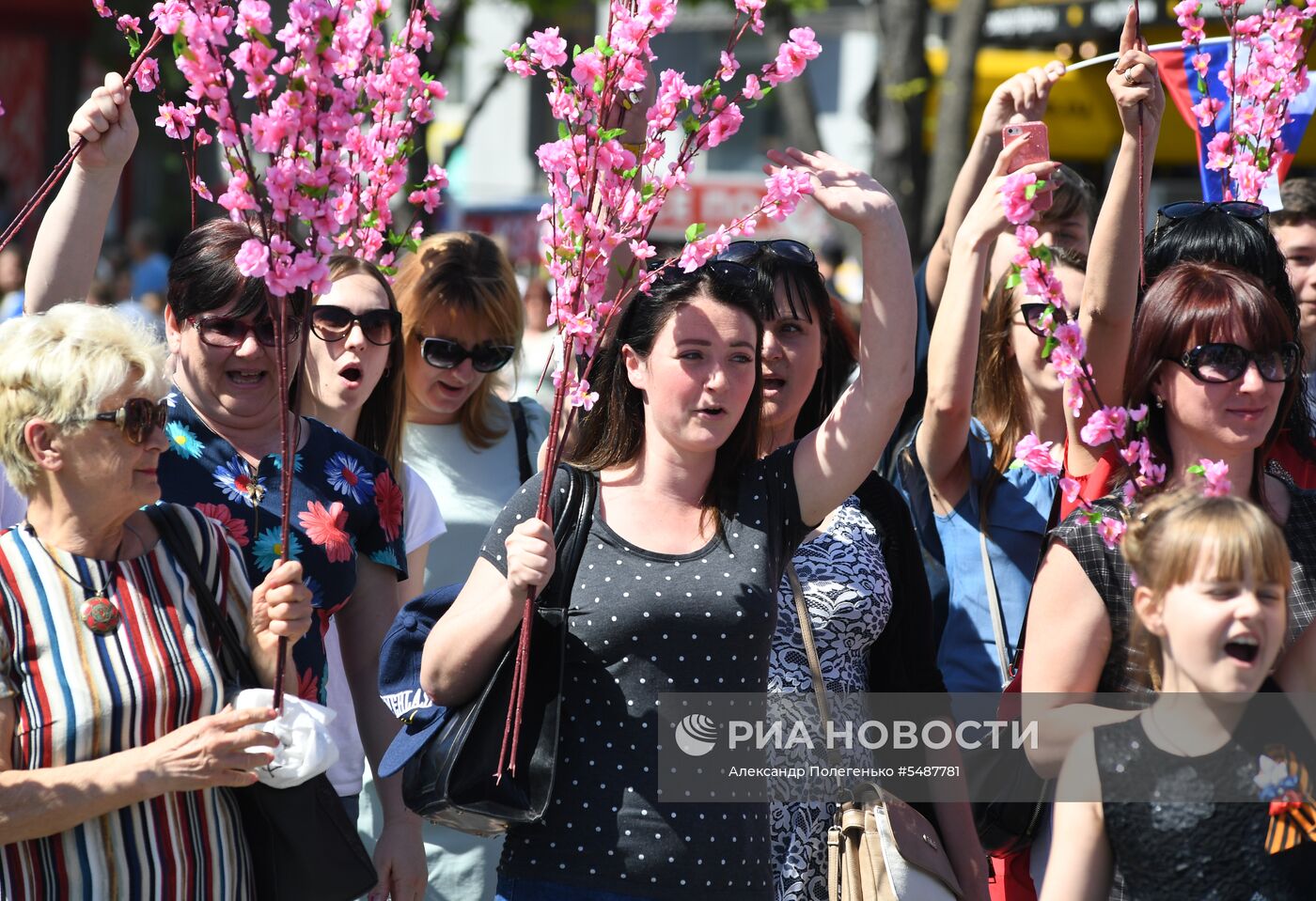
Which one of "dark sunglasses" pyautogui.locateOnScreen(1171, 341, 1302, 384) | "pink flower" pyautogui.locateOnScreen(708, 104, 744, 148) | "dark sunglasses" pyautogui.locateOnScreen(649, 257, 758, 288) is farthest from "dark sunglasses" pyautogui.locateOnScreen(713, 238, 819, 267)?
"dark sunglasses" pyautogui.locateOnScreen(1171, 341, 1302, 384)

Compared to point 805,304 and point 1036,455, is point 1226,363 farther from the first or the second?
point 805,304

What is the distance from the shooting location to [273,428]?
3301 millimetres

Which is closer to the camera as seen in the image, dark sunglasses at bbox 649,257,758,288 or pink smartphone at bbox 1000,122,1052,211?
dark sunglasses at bbox 649,257,758,288

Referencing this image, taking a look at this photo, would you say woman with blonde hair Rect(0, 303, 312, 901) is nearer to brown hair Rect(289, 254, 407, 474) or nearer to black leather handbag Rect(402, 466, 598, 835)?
black leather handbag Rect(402, 466, 598, 835)

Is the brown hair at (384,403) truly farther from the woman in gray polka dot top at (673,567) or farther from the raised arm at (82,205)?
the woman in gray polka dot top at (673,567)

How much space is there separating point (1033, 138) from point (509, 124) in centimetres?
2916

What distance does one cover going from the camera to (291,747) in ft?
8.45

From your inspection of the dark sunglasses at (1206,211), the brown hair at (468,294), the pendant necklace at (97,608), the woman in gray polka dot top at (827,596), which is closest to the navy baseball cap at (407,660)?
the pendant necklace at (97,608)

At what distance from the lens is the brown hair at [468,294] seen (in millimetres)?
4203

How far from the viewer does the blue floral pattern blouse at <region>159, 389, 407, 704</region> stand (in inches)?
120

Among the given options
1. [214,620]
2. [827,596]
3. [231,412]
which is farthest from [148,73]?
[827,596]

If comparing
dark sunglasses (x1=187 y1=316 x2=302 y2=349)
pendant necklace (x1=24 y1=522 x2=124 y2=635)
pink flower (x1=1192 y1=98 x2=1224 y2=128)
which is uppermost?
pink flower (x1=1192 y1=98 x2=1224 y2=128)

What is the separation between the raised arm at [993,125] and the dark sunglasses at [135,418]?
1810 millimetres

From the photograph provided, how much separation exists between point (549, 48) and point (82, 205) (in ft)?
3.57
